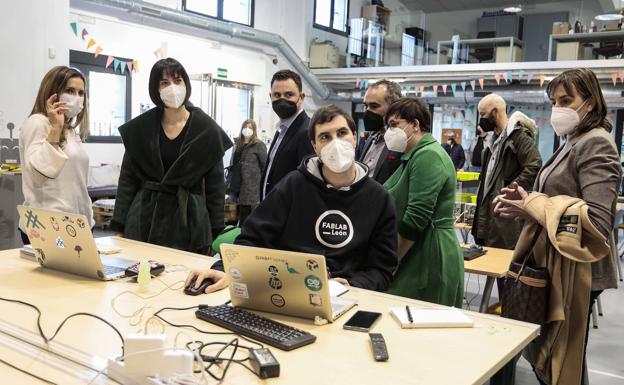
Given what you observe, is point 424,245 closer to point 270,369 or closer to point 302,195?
point 302,195

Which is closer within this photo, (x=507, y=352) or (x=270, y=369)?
(x=270, y=369)

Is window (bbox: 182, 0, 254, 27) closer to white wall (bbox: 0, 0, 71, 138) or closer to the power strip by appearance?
white wall (bbox: 0, 0, 71, 138)

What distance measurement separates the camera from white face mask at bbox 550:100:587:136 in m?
2.17

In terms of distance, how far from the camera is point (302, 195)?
2127 millimetres

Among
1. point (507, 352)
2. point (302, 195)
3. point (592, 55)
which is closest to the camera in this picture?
point (507, 352)

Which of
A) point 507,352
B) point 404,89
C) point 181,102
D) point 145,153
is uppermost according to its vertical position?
point 404,89

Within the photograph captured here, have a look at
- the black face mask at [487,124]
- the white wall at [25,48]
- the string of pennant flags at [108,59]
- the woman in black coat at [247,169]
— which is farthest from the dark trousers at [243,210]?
the black face mask at [487,124]

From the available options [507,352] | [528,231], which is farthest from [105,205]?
[507,352]

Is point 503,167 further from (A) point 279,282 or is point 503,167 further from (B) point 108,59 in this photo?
(B) point 108,59

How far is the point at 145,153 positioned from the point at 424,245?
137 centimetres

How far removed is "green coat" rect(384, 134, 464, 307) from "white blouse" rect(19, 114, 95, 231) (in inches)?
60.8

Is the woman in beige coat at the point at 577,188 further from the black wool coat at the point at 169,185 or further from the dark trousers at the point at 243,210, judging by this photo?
the dark trousers at the point at 243,210

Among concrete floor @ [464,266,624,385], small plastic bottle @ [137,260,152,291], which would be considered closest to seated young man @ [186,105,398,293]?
small plastic bottle @ [137,260,152,291]

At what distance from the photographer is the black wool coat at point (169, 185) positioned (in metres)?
2.63
